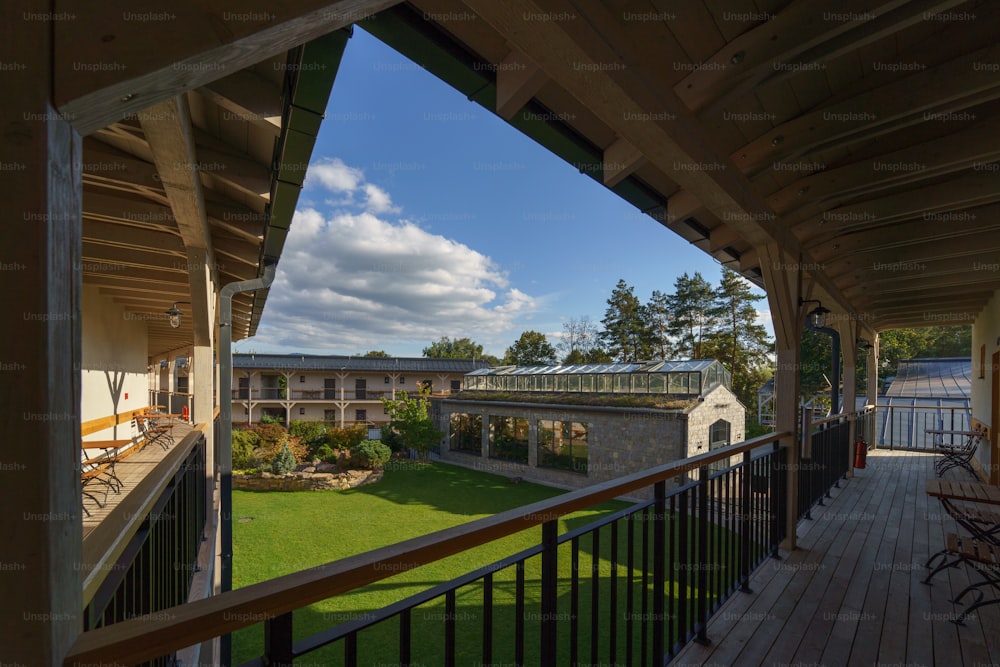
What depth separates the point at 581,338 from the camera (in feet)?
98.2

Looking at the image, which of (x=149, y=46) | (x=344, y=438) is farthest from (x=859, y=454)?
(x=344, y=438)

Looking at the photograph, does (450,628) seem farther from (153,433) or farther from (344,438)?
(344,438)

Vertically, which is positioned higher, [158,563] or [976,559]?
[158,563]

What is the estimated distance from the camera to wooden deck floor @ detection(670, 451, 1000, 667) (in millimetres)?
2363

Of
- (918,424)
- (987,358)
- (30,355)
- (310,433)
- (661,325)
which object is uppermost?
(661,325)

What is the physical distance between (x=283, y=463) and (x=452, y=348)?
3542 cm

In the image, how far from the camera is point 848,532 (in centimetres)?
427

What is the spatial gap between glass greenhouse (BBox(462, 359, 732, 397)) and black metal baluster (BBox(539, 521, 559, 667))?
11199mm

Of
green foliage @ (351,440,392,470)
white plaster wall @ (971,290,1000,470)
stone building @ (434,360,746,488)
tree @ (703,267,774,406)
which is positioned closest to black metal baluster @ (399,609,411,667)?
white plaster wall @ (971,290,1000,470)

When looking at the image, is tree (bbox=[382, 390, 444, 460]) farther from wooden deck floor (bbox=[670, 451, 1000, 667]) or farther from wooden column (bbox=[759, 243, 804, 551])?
wooden column (bbox=[759, 243, 804, 551])

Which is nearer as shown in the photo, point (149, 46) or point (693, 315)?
point (149, 46)

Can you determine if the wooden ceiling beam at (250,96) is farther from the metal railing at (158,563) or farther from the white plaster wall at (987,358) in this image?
the white plaster wall at (987,358)

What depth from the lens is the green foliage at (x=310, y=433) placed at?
18219mm

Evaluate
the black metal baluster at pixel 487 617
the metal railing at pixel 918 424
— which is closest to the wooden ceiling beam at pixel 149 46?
the black metal baluster at pixel 487 617
